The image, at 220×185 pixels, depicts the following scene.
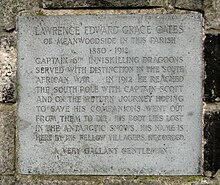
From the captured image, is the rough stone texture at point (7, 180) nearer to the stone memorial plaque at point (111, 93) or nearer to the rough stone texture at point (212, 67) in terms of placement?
the stone memorial plaque at point (111, 93)

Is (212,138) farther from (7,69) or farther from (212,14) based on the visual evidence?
(7,69)

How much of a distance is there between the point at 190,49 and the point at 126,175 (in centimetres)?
82

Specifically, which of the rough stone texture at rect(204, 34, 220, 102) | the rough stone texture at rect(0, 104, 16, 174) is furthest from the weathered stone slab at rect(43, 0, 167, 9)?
the rough stone texture at rect(0, 104, 16, 174)

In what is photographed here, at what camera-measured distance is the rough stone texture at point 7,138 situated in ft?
9.14

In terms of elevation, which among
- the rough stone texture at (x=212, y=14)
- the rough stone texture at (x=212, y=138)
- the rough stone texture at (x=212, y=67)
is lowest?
the rough stone texture at (x=212, y=138)

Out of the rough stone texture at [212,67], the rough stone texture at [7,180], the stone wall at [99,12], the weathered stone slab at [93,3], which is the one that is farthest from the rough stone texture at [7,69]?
the rough stone texture at [212,67]

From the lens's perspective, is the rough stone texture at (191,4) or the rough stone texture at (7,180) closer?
the rough stone texture at (191,4)

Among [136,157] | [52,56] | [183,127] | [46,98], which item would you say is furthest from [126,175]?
[52,56]

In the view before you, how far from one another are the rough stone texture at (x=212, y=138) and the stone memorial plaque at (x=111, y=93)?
0.15 ft

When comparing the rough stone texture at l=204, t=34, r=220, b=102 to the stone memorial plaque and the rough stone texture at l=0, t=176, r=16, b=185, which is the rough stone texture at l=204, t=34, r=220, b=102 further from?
the rough stone texture at l=0, t=176, r=16, b=185

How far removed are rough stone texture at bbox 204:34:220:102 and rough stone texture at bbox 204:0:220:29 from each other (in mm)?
62

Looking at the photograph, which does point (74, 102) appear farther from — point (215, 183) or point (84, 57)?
point (215, 183)

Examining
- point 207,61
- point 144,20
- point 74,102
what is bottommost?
point 74,102

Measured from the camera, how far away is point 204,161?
108 inches
